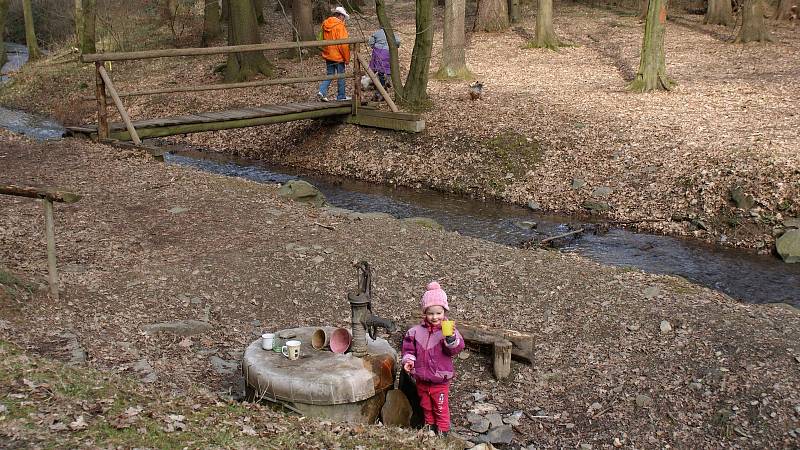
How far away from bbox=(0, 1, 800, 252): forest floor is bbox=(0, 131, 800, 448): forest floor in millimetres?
4131

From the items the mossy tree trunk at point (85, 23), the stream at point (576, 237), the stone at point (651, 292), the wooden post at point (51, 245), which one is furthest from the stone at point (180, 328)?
the mossy tree trunk at point (85, 23)

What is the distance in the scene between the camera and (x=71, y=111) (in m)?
25.0

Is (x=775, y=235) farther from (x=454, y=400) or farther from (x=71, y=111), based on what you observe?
(x=71, y=111)

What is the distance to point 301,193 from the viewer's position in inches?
524

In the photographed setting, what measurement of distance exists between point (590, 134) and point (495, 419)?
409 inches

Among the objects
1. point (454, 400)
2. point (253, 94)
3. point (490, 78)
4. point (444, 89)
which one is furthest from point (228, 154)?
point (454, 400)

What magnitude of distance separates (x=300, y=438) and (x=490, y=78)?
17417 millimetres

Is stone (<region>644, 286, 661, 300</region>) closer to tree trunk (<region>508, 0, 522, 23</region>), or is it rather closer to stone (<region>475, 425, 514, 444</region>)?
stone (<region>475, 425, 514, 444</region>)

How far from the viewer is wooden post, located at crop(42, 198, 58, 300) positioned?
7.19 meters

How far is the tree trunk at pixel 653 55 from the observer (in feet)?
59.8

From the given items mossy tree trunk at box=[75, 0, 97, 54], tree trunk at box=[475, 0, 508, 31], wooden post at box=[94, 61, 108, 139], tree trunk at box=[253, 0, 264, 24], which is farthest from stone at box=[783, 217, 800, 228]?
mossy tree trunk at box=[75, 0, 97, 54]

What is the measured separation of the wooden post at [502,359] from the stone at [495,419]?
610 mm

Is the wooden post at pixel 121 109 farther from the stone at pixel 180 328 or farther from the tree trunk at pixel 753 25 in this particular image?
the tree trunk at pixel 753 25

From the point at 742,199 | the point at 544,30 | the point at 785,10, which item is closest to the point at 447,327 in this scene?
the point at 742,199
